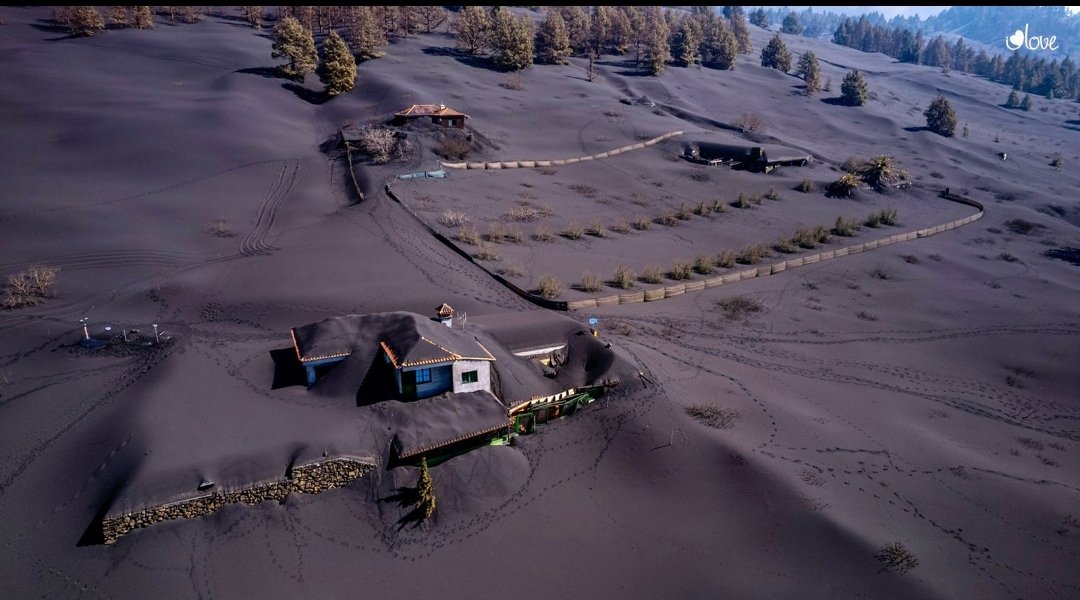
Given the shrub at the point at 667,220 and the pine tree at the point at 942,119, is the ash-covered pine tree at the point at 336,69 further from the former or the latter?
the pine tree at the point at 942,119

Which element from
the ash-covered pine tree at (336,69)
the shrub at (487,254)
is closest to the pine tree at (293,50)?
the ash-covered pine tree at (336,69)

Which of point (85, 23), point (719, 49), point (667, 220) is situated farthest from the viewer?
point (719, 49)

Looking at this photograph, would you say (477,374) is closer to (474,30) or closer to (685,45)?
(474,30)

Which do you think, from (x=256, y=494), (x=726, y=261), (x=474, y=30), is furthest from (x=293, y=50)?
(x=256, y=494)

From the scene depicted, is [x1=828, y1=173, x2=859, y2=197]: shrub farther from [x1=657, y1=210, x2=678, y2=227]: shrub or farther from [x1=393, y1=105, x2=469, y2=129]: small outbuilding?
[x1=393, y1=105, x2=469, y2=129]: small outbuilding

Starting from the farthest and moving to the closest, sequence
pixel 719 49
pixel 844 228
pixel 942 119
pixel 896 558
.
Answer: pixel 719 49 < pixel 942 119 < pixel 844 228 < pixel 896 558

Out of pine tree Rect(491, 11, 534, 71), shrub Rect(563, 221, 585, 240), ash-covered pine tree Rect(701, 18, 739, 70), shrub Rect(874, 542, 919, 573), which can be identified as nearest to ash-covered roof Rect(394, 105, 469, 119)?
shrub Rect(563, 221, 585, 240)
